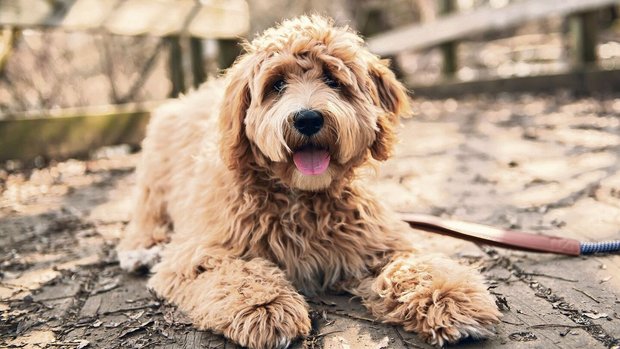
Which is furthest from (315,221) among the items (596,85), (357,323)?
(596,85)

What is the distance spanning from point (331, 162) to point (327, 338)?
3.06 ft

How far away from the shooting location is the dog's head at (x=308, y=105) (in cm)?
299

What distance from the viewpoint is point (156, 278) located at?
3355 millimetres

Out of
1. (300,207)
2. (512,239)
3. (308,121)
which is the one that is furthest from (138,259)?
(512,239)

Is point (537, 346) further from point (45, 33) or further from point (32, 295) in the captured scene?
point (45, 33)

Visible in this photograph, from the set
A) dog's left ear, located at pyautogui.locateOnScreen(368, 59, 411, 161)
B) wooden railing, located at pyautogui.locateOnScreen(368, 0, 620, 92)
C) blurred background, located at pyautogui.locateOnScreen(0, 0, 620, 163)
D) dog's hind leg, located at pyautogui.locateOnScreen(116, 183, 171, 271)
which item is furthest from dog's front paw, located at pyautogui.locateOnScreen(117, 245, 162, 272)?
wooden railing, located at pyautogui.locateOnScreen(368, 0, 620, 92)

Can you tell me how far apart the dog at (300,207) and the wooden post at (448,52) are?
8514mm

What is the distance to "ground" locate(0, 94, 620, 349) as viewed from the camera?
2.71 metres

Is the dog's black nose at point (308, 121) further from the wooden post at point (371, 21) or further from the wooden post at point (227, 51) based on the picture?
the wooden post at point (371, 21)

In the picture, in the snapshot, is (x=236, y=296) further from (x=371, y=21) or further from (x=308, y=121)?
(x=371, y=21)

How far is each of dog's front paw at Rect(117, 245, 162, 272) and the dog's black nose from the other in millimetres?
1471

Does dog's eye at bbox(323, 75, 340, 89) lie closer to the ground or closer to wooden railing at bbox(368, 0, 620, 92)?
the ground

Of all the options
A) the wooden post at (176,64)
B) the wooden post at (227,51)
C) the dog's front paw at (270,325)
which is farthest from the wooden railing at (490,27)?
the dog's front paw at (270,325)

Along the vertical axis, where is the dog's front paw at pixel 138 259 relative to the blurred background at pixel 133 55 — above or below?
below
